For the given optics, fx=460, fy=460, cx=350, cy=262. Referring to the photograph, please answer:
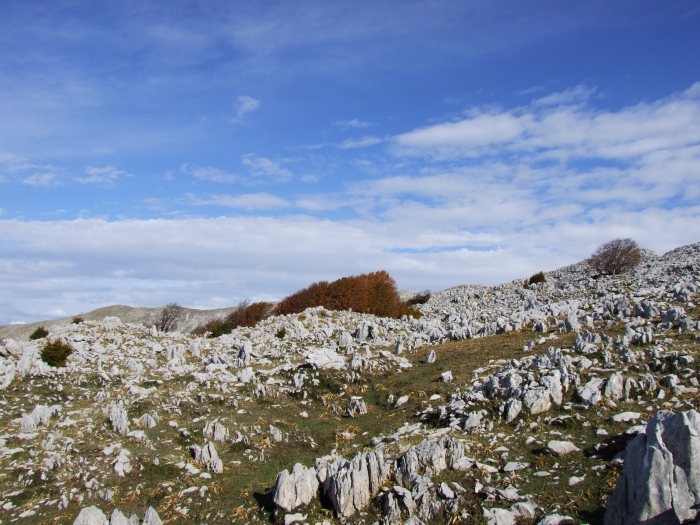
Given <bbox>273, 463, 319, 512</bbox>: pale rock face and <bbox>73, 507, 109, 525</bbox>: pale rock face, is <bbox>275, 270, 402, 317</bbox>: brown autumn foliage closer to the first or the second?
<bbox>273, 463, 319, 512</bbox>: pale rock face

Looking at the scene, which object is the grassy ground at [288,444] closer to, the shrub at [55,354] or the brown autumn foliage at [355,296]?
the shrub at [55,354]

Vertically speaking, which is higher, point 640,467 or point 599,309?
point 599,309

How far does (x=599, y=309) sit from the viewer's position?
30578 mm

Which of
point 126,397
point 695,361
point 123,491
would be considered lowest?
point 123,491

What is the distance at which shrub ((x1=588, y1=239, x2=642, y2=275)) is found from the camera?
63531 millimetres

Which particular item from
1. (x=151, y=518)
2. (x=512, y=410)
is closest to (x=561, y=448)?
(x=512, y=410)

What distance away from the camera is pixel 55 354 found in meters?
26.4

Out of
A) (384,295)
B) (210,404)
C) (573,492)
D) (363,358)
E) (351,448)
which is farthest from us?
(384,295)

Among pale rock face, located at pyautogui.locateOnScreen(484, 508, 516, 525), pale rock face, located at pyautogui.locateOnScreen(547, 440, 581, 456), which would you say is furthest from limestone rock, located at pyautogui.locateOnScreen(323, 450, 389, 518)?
pale rock face, located at pyautogui.locateOnScreen(547, 440, 581, 456)

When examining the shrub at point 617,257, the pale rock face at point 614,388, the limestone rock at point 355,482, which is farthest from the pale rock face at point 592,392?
the shrub at point 617,257

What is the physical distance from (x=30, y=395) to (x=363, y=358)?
16854mm

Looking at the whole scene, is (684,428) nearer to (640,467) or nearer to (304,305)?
(640,467)

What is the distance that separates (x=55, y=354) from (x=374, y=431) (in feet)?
65.2

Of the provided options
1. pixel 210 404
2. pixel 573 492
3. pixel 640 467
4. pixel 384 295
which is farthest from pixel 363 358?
pixel 384 295
